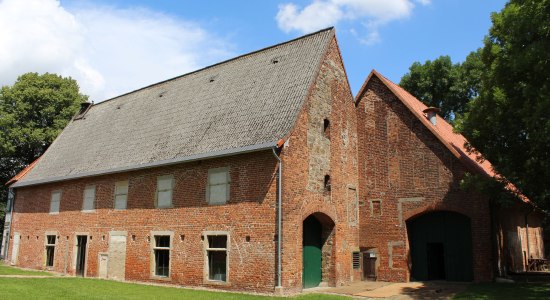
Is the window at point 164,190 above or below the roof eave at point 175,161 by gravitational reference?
below

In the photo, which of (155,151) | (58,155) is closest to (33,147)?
(58,155)

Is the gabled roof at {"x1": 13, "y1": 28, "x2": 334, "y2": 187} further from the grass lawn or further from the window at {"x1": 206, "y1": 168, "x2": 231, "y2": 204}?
the grass lawn

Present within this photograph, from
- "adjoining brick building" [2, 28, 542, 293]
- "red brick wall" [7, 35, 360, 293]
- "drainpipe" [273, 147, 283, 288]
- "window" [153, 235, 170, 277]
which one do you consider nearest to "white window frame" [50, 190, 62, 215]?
"adjoining brick building" [2, 28, 542, 293]

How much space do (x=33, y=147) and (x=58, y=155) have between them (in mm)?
14811

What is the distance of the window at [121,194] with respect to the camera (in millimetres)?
19938

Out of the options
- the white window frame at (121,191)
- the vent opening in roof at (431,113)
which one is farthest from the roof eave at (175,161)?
the vent opening in roof at (431,113)

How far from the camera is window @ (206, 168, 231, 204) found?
53.1 feet

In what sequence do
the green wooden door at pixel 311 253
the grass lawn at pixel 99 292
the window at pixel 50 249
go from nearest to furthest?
the grass lawn at pixel 99 292, the green wooden door at pixel 311 253, the window at pixel 50 249

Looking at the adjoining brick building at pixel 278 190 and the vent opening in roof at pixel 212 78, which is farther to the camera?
the vent opening in roof at pixel 212 78

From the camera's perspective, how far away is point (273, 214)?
14.8 meters

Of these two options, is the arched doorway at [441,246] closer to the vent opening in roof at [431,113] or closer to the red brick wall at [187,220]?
the vent opening in roof at [431,113]

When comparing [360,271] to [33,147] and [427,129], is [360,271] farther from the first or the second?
[33,147]

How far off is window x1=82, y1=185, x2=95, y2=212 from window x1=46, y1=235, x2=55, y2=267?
351 centimetres

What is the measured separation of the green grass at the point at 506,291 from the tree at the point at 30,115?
3393 centimetres
